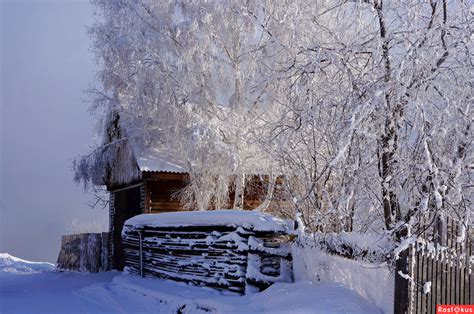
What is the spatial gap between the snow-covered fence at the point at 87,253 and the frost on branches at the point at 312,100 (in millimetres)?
4801

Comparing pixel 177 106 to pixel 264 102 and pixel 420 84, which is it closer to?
pixel 264 102

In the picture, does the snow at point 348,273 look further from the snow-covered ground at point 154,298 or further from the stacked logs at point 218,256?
the stacked logs at point 218,256

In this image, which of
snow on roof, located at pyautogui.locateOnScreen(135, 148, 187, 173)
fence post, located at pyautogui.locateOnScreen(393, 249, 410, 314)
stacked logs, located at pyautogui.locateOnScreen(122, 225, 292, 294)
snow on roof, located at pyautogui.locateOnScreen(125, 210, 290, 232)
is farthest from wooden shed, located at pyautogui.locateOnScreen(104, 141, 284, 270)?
fence post, located at pyautogui.locateOnScreen(393, 249, 410, 314)

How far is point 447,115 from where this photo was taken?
874 centimetres

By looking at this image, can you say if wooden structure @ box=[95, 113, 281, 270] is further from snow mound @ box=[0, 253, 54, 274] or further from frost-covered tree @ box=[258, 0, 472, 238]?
frost-covered tree @ box=[258, 0, 472, 238]

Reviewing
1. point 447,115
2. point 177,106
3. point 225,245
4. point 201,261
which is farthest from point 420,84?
point 177,106

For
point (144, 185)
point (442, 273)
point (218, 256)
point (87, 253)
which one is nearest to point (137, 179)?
point (144, 185)

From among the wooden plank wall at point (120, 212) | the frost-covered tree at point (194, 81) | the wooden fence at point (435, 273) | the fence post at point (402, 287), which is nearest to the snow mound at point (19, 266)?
the wooden plank wall at point (120, 212)

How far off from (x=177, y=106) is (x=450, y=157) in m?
11.0

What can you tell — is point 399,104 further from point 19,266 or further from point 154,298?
point 19,266

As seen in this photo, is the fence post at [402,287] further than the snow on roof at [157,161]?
No

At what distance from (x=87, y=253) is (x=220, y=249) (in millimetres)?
14486

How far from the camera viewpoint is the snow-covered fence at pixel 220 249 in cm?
1059

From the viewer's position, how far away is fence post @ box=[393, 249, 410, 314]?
7734 mm
